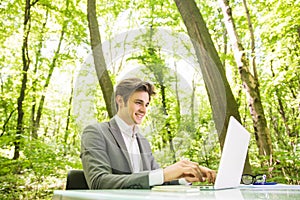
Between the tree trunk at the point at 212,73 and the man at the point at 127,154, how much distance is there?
1219 millimetres

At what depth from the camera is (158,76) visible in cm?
179

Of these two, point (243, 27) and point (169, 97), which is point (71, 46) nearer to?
point (243, 27)

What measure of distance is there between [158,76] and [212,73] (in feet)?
3.95

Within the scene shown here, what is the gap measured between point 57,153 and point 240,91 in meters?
3.98

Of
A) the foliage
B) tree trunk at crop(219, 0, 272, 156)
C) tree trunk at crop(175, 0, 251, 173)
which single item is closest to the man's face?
tree trunk at crop(175, 0, 251, 173)

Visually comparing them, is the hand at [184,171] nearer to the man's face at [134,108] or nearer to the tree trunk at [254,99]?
the man's face at [134,108]

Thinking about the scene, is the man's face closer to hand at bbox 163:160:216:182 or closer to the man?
the man

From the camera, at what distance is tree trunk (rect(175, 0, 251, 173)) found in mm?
2836

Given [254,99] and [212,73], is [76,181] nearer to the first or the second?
[212,73]

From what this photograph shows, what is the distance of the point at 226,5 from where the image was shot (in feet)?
13.1

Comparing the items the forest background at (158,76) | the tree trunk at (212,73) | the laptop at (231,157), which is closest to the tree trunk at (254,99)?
the forest background at (158,76)

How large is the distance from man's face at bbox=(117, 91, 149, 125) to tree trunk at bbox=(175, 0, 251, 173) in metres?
1.22

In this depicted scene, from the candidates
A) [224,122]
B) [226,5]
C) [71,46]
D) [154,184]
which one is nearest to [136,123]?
[154,184]

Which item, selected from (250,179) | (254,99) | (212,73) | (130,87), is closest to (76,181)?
(130,87)
